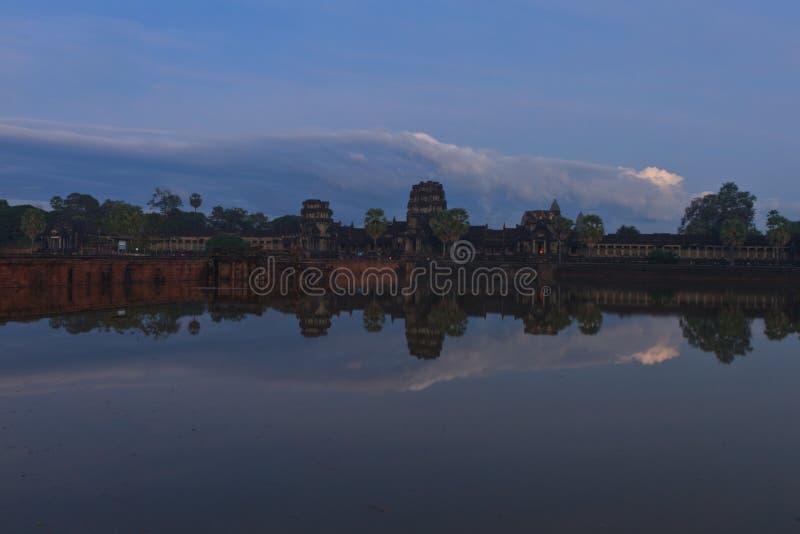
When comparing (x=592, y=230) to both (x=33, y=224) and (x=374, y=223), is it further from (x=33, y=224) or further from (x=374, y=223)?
(x=33, y=224)

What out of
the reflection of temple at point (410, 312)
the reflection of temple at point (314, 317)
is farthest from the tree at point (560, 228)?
the reflection of temple at point (314, 317)

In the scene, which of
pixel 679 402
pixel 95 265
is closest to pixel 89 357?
pixel 679 402

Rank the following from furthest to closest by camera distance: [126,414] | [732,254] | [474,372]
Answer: [732,254]
[474,372]
[126,414]

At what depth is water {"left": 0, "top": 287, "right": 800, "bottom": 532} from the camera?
10219mm

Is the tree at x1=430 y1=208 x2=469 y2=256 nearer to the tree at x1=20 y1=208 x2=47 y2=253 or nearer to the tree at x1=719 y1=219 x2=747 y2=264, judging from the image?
the tree at x1=719 y1=219 x2=747 y2=264

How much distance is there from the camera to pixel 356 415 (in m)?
16.3

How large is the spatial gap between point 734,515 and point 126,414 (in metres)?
13.4

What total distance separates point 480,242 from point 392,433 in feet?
364

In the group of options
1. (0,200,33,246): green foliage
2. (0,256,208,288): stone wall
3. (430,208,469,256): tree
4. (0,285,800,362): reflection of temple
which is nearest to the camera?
(0,285,800,362): reflection of temple

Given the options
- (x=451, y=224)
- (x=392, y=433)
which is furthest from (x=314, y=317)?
(x=451, y=224)

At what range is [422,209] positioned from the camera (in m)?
134

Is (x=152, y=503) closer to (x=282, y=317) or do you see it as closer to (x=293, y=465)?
(x=293, y=465)

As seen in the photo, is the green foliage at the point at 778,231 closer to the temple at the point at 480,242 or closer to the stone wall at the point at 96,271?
the temple at the point at 480,242

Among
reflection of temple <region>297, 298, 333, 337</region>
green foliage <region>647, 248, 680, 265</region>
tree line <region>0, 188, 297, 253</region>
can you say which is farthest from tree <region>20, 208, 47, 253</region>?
green foliage <region>647, 248, 680, 265</region>
